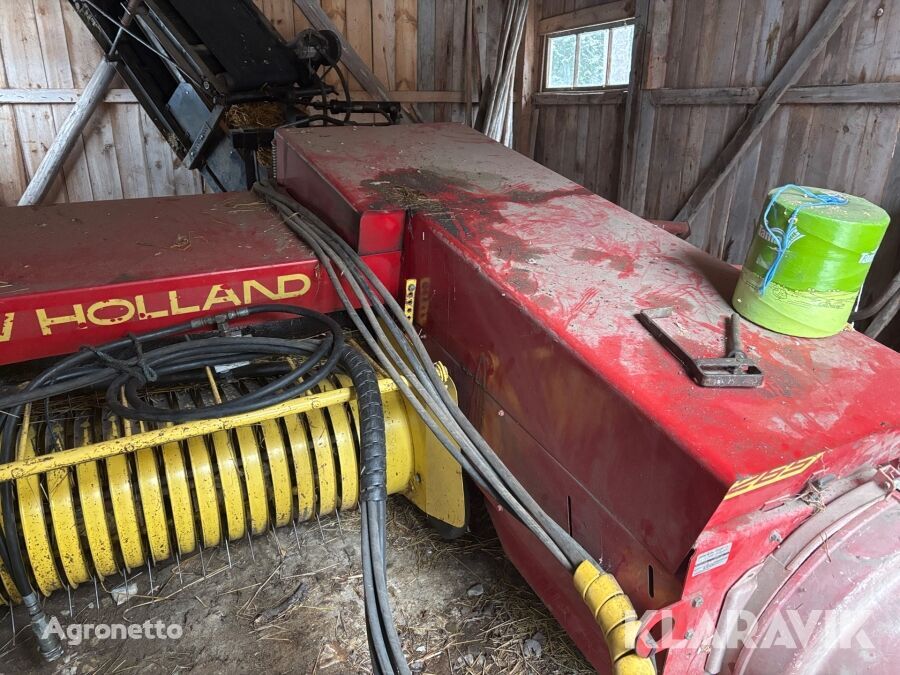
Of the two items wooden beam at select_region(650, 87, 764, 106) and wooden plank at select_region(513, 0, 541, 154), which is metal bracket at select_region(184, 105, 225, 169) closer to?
wooden beam at select_region(650, 87, 764, 106)

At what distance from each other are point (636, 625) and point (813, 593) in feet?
0.97

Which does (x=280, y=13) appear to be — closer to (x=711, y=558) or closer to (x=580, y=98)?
(x=580, y=98)

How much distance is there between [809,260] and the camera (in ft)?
3.74

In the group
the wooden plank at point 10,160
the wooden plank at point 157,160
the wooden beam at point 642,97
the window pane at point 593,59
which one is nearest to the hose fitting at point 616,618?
the wooden beam at point 642,97

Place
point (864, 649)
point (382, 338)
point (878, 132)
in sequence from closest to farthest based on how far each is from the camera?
point (864, 649)
point (382, 338)
point (878, 132)

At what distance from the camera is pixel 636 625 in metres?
1.02

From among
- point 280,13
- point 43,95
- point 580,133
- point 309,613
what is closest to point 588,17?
point 580,133

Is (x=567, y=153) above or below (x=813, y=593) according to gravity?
above

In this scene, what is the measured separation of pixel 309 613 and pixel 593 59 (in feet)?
13.1

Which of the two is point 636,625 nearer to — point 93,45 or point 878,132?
point 878,132

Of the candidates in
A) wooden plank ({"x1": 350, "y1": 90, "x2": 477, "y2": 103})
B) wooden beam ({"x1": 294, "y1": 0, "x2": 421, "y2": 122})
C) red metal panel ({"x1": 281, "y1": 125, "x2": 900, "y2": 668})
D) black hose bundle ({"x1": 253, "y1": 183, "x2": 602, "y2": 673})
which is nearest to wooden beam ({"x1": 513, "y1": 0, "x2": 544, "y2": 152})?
wooden plank ({"x1": 350, "y1": 90, "x2": 477, "y2": 103})

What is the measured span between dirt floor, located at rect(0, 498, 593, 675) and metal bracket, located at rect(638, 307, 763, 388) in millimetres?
856

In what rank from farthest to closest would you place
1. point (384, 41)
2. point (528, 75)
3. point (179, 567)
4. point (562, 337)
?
point (528, 75)
point (384, 41)
point (179, 567)
point (562, 337)

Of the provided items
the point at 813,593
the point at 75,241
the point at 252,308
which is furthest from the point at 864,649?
the point at 75,241
